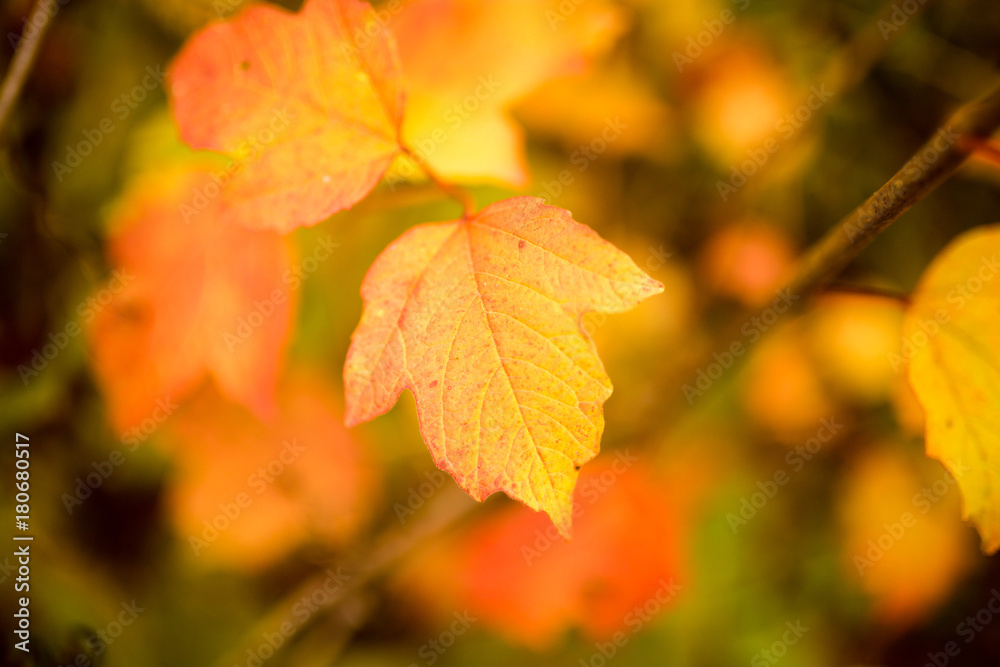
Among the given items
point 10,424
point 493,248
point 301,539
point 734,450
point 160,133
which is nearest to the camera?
point 493,248

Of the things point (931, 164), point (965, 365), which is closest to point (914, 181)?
point (931, 164)

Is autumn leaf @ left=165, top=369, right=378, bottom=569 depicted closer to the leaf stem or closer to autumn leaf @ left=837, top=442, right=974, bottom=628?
the leaf stem

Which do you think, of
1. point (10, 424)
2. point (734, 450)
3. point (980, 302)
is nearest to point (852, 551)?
point (734, 450)

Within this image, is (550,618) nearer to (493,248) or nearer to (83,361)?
(493,248)

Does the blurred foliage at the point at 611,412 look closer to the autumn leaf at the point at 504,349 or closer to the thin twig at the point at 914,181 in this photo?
the thin twig at the point at 914,181

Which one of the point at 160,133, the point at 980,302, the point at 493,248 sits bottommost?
the point at 160,133

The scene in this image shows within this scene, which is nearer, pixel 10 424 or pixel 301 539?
pixel 10 424

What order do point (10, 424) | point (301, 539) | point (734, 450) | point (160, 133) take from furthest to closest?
point (734, 450), point (301, 539), point (10, 424), point (160, 133)

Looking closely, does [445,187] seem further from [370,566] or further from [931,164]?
[370,566]
